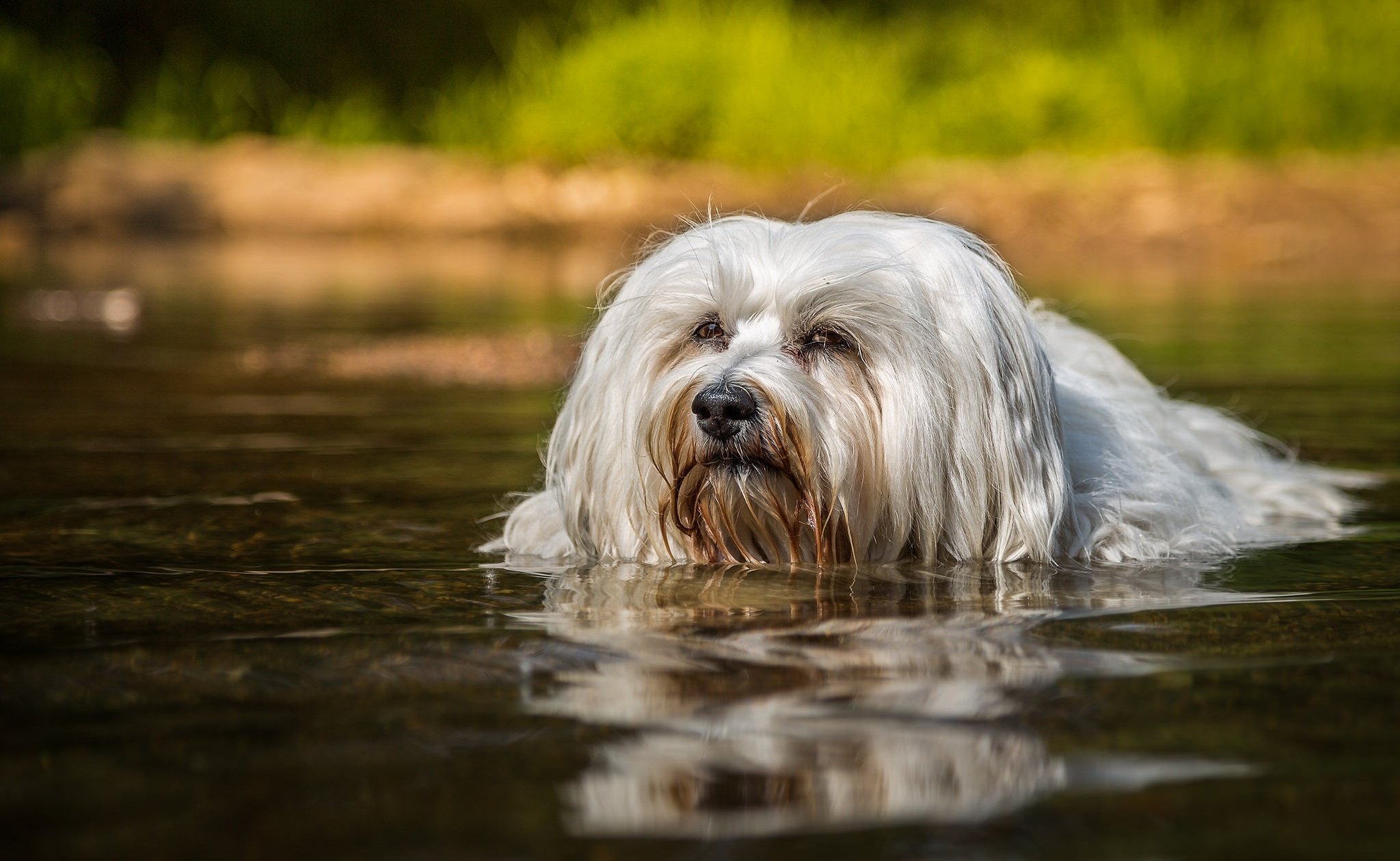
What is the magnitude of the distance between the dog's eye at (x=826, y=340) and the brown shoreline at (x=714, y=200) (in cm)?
1154

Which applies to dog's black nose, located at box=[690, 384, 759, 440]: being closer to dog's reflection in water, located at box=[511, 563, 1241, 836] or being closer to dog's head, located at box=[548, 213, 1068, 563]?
dog's head, located at box=[548, 213, 1068, 563]

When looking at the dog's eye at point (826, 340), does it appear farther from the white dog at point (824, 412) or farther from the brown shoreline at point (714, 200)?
the brown shoreline at point (714, 200)

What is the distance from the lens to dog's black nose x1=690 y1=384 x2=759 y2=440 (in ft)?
12.4

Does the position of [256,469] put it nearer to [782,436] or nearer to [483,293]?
[782,436]

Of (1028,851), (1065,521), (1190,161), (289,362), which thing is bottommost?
(1028,851)

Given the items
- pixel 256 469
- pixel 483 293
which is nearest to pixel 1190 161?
pixel 483 293

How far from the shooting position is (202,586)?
12.8 feet

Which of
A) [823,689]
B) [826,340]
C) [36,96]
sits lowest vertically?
[823,689]

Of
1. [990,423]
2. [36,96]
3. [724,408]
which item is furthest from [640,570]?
[36,96]

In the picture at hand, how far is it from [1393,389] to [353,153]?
1589 cm

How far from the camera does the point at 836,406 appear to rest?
3967mm

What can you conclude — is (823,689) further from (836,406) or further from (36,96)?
(36,96)

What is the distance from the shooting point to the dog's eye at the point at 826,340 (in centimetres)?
406

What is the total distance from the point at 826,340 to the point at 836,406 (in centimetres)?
17
